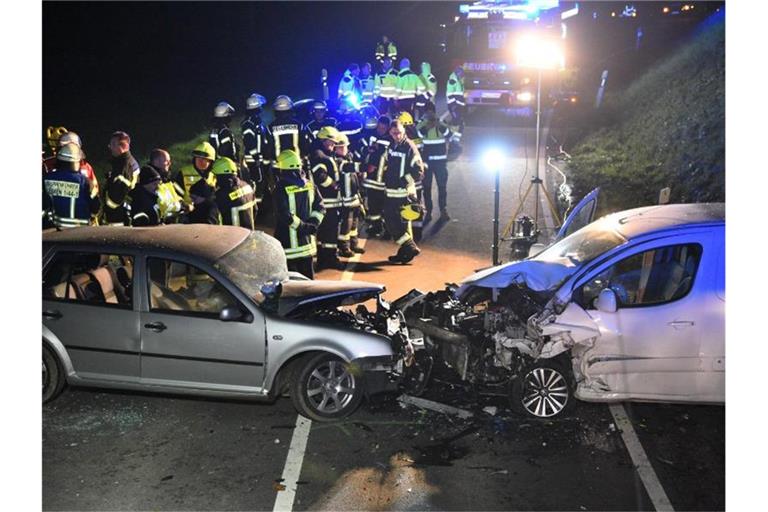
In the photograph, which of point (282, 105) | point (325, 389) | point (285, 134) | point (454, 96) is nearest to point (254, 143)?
point (282, 105)

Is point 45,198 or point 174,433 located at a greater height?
point 45,198

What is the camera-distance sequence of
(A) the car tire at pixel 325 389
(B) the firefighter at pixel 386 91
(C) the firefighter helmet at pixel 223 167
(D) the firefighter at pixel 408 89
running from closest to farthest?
(A) the car tire at pixel 325 389
(C) the firefighter helmet at pixel 223 167
(B) the firefighter at pixel 386 91
(D) the firefighter at pixel 408 89

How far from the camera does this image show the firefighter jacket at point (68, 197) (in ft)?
30.0

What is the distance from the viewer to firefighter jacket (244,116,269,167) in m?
13.2

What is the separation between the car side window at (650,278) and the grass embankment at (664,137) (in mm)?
7363

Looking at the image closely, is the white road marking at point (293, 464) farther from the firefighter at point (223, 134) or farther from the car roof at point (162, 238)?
the firefighter at point (223, 134)

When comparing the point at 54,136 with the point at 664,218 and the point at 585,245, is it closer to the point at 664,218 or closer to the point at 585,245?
the point at 585,245

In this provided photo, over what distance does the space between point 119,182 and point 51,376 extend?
3.49 m

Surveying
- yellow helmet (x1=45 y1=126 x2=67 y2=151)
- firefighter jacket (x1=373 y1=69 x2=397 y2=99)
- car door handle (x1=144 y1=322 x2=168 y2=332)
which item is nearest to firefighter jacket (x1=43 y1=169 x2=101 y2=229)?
yellow helmet (x1=45 y1=126 x2=67 y2=151)

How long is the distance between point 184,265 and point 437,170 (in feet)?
24.1

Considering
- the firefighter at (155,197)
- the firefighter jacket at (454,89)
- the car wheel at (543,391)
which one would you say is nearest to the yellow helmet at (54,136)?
the firefighter at (155,197)
